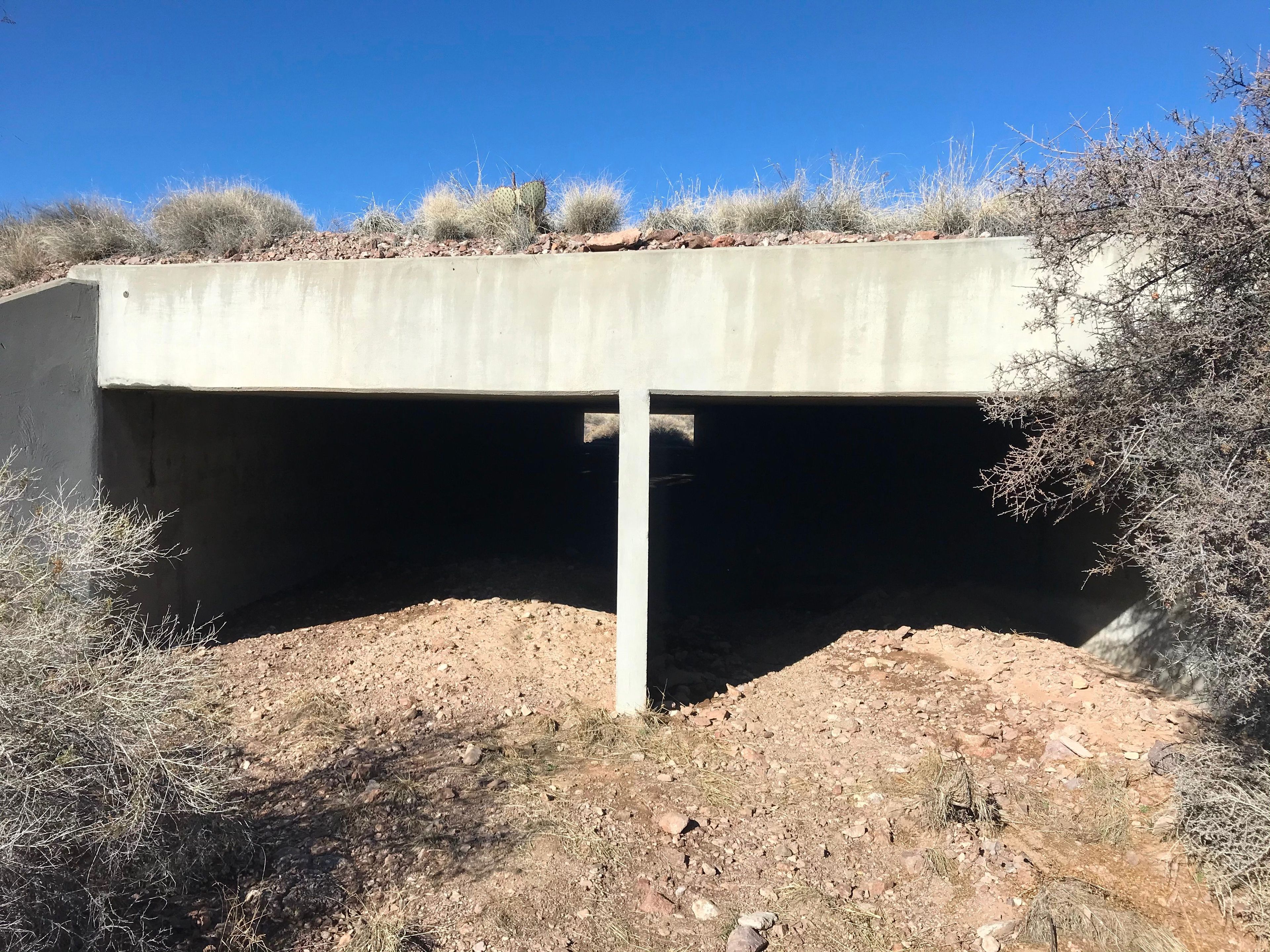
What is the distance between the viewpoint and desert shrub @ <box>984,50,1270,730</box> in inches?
149

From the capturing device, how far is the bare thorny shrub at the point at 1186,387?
3.78m

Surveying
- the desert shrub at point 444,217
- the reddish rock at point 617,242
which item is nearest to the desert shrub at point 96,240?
the desert shrub at point 444,217

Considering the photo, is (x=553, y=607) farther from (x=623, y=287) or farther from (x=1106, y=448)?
(x=1106, y=448)

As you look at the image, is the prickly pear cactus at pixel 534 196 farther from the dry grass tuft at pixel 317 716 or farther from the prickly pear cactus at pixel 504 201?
the dry grass tuft at pixel 317 716

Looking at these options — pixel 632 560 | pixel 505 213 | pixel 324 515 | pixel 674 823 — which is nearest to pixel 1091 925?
pixel 674 823

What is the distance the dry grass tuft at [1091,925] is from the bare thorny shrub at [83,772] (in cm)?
386

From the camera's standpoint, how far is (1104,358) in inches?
176

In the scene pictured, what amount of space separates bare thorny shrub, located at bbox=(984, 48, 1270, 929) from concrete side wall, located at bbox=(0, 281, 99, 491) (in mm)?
6942

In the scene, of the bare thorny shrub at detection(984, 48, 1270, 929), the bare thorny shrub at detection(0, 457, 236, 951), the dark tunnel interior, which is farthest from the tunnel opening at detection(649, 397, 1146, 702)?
the bare thorny shrub at detection(0, 457, 236, 951)

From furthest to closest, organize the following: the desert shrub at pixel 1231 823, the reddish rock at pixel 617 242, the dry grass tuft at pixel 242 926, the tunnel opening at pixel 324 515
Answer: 1. the tunnel opening at pixel 324 515
2. the reddish rock at pixel 617 242
3. the desert shrub at pixel 1231 823
4. the dry grass tuft at pixel 242 926

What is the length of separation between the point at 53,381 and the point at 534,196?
428 cm

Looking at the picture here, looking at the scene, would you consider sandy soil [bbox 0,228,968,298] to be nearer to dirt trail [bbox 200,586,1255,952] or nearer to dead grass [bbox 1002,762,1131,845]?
dirt trail [bbox 200,586,1255,952]

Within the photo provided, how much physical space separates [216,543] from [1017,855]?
7.33 meters

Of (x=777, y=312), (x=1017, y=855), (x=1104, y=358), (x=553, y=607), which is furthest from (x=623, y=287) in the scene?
(x=1017, y=855)
